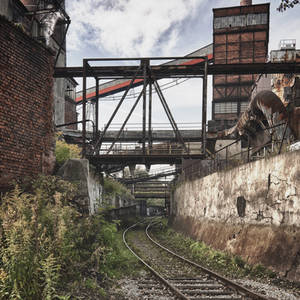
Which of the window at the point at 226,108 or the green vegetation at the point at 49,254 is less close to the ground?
the window at the point at 226,108

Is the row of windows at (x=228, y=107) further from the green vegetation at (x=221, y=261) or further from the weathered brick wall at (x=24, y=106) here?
the weathered brick wall at (x=24, y=106)

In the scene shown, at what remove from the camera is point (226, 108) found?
124 feet

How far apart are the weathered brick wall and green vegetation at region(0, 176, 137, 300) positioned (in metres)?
0.87

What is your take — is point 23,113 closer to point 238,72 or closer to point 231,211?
point 231,211

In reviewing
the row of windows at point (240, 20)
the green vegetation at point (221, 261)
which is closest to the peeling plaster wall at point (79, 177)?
the green vegetation at point (221, 261)

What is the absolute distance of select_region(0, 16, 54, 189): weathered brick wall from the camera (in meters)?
8.12


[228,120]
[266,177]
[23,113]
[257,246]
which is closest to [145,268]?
[257,246]

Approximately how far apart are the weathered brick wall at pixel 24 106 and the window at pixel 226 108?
3018 centimetres

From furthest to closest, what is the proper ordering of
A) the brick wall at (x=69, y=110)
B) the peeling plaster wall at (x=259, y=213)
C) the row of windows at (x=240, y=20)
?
the row of windows at (x=240, y=20), the brick wall at (x=69, y=110), the peeling plaster wall at (x=259, y=213)

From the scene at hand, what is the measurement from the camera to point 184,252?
1141cm

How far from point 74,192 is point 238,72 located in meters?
10.3

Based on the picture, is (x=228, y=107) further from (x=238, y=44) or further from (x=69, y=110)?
(x=69, y=110)

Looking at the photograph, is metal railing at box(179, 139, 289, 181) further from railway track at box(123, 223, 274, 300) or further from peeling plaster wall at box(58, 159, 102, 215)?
peeling plaster wall at box(58, 159, 102, 215)

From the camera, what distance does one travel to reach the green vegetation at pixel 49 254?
14.9 feet
